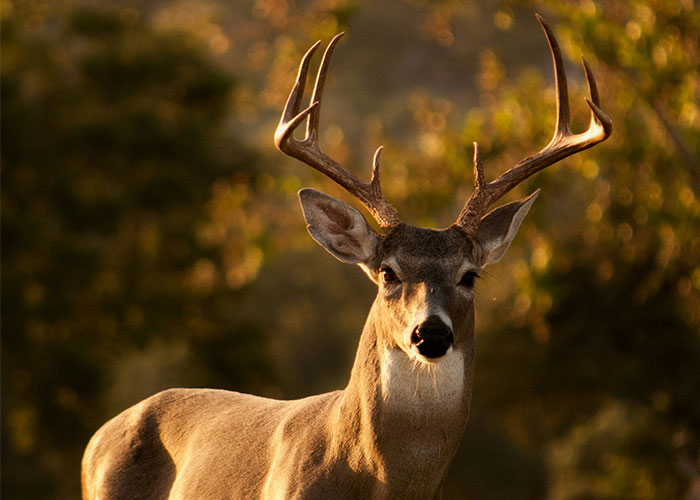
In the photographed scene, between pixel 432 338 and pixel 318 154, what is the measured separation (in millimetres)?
1573

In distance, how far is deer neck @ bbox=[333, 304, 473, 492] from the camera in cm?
640

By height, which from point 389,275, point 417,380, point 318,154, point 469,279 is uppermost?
point 318,154

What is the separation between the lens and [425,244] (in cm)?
683

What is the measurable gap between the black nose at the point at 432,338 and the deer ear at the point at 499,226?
1.03m

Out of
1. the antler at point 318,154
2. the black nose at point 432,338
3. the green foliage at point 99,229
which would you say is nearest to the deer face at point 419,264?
the black nose at point 432,338

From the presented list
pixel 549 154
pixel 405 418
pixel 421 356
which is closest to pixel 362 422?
pixel 405 418

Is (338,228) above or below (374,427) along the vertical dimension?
above

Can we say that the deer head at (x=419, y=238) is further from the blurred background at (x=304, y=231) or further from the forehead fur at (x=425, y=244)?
the blurred background at (x=304, y=231)

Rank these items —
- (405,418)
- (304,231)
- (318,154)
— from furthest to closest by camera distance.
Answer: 1. (304,231)
2. (318,154)
3. (405,418)

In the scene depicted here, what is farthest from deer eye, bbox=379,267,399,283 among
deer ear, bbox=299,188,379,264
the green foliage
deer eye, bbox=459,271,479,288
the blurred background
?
the green foliage

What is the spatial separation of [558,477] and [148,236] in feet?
32.0

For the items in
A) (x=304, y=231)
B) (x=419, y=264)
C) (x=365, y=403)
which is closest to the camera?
(x=365, y=403)

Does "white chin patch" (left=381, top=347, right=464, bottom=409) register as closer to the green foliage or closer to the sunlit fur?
the sunlit fur

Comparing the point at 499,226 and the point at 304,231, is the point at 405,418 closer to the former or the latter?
the point at 499,226
